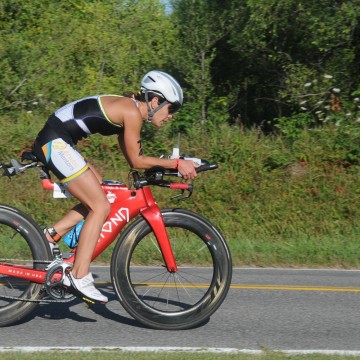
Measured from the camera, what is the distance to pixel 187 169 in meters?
6.75

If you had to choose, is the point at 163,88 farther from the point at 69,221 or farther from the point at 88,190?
the point at 69,221

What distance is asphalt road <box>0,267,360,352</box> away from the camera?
259 inches

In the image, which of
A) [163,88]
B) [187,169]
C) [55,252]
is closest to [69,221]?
[55,252]

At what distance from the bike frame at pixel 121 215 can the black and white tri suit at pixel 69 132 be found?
0.23 metres

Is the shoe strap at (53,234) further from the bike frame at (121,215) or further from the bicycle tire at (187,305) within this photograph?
the bicycle tire at (187,305)

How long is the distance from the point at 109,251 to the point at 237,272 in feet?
5.72

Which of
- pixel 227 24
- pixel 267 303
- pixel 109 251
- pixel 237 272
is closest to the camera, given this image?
pixel 267 303

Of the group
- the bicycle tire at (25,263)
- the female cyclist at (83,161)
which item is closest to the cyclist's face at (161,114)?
the female cyclist at (83,161)

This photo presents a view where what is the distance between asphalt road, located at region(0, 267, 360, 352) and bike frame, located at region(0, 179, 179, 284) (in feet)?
1.57

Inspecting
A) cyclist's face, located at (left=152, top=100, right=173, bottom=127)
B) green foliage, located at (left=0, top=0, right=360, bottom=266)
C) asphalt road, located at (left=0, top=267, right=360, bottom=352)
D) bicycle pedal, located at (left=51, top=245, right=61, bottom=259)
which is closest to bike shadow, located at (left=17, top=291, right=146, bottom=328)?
asphalt road, located at (left=0, top=267, right=360, bottom=352)

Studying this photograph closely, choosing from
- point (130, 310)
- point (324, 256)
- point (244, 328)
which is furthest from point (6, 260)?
point (324, 256)

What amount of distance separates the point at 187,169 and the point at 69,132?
98cm

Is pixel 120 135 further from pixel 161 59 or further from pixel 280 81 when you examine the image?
pixel 161 59

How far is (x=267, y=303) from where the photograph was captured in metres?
8.21
